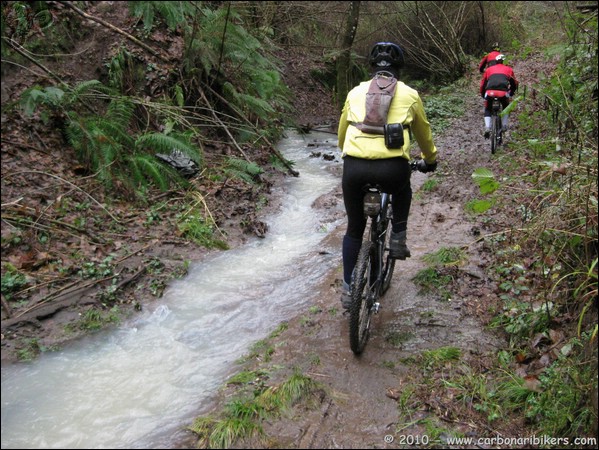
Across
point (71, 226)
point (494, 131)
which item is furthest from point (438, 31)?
point (71, 226)

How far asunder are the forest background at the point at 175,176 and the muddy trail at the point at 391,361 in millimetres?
297

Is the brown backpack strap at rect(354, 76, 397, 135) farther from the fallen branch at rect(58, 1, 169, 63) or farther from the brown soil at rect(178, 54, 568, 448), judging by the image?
the fallen branch at rect(58, 1, 169, 63)

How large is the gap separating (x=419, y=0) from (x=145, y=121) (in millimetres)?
13842

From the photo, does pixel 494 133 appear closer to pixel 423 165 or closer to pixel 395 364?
pixel 423 165

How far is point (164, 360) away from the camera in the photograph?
4395mm

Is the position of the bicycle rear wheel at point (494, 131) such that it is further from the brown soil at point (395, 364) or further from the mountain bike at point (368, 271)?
the mountain bike at point (368, 271)

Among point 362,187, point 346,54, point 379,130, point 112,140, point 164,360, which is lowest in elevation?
point 164,360

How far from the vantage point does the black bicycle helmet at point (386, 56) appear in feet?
13.0

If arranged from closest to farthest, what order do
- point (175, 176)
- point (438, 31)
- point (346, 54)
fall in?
point (175, 176), point (346, 54), point (438, 31)

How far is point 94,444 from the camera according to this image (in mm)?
3326

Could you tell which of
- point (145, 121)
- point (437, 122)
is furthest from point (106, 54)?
point (437, 122)

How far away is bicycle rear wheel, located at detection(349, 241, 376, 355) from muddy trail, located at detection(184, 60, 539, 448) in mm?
190

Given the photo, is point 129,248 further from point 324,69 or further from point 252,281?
point 324,69

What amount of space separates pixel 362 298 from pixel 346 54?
14.0 m
